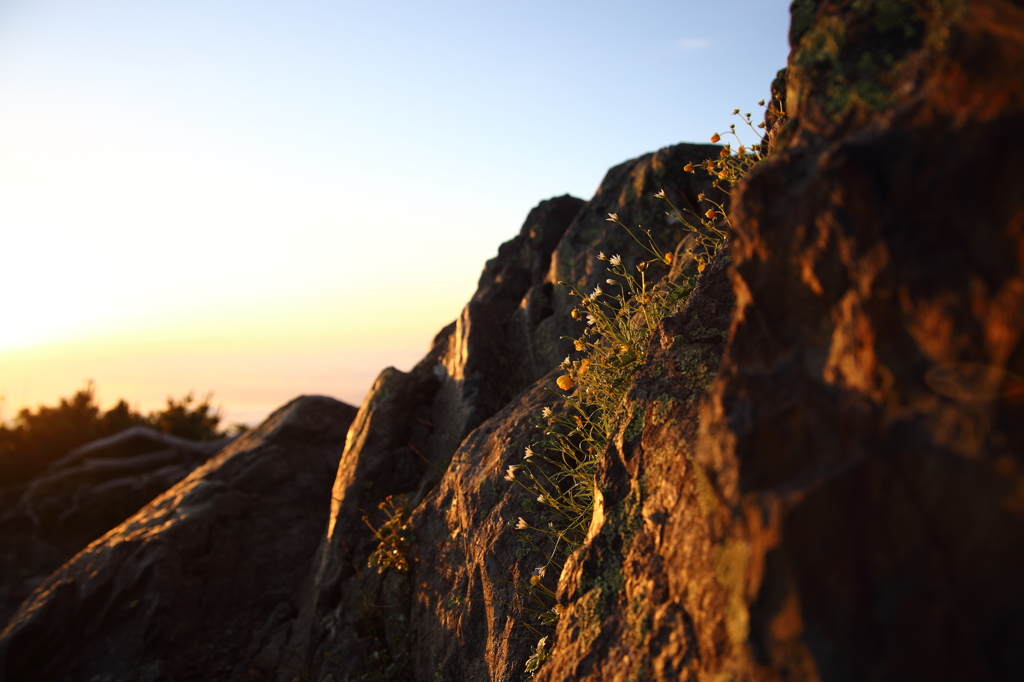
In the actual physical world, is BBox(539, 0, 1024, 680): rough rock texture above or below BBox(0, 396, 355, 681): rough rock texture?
above

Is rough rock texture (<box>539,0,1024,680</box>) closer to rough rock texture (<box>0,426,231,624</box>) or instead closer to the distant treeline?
rough rock texture (<box>0,426,231,624</box>)

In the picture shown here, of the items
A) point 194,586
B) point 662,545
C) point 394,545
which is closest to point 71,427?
point 194,586

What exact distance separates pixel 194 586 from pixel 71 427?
1197 cm

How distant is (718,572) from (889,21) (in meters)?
2.22

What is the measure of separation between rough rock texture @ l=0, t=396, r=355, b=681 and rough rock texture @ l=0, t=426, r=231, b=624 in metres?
5.31

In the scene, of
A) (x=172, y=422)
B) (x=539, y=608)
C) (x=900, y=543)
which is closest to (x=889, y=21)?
(x=900, y=543)

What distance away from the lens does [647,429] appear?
348cm

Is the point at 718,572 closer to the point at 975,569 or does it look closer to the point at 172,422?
the point at 975,569

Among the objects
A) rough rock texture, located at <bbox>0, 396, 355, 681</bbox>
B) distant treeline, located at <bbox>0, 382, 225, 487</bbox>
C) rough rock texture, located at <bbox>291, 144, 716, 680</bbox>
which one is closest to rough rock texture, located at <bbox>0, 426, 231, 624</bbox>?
distant treeline, located at <bbox>0, 382, 225, 487</bbox>

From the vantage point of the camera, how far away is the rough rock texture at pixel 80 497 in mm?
12797

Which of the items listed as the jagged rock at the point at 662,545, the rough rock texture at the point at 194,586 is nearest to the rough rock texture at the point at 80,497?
the rough rock texture at the point at 194,586

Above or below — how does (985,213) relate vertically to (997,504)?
above

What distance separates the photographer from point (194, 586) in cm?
809

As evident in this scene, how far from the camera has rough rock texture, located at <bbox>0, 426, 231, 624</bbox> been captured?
12797 mm
